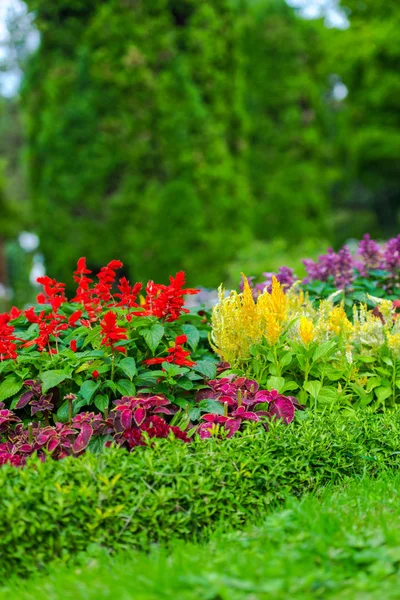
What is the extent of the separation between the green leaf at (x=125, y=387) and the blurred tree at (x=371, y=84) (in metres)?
16.1

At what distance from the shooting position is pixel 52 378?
11.9ft

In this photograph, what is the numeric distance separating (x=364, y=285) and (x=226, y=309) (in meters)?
1.63

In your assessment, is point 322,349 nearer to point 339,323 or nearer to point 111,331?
point 339,323

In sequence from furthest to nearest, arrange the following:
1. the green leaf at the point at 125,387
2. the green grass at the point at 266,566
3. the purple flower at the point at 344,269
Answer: the purple flower at the point at 344,269, the green leaf at the point at 125,387, the green grass at the point at 266,566

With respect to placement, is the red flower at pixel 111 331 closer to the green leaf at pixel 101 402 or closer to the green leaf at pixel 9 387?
the green leaf at pixel 101 402

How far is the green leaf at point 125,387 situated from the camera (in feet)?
12.0

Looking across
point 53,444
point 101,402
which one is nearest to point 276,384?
point 101,402

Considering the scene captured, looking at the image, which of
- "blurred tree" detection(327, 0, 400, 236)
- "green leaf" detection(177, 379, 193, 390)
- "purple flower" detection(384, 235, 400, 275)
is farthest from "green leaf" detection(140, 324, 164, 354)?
"blurred tree" detection(327, 0, 400, 236)

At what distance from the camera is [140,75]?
10.4 metres

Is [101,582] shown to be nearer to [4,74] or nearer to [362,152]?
[362,152]

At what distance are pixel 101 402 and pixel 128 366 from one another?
9.2 inches

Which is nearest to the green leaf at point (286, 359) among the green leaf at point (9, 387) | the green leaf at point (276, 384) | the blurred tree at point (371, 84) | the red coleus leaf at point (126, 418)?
the green leaf at point (276, 384)

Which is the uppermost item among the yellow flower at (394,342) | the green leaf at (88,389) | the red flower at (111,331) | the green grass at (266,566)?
the yellow flower at (394,342)

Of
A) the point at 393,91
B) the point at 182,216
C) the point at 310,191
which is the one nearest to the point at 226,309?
the point at 182,216
